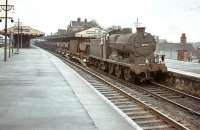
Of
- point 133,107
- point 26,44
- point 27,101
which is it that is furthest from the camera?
point 26,44

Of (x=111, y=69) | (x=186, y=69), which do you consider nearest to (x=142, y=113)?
(x=111, y=69)

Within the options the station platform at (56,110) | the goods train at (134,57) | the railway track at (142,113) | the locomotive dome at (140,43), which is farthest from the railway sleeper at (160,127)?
the locomotive dome at (140,43)

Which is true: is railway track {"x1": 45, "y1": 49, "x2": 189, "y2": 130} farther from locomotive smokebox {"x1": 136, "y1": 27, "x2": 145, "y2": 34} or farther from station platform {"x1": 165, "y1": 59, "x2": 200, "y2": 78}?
station platform {"x1": 165, "y1": 59, "x2": 200, "y2": 78}

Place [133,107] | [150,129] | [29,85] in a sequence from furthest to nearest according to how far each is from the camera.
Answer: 1. [29,85]
2. [133,107]
3. [150,129]

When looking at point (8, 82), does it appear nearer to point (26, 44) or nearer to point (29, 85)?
point (29, 85)

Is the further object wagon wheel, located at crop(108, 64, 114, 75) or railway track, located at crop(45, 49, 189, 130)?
wagon wheel, located at crop(108, 64, 114, 75)

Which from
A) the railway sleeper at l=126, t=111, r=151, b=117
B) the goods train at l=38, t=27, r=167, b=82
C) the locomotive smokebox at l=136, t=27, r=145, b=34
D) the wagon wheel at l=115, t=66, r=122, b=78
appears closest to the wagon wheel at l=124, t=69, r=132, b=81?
the goods train at l=38, t=27, r=167, b=82

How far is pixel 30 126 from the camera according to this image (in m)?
9.35

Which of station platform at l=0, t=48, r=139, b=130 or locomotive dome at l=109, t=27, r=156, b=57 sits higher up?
locomotive dome at l=109, t=27, r=156, b=57

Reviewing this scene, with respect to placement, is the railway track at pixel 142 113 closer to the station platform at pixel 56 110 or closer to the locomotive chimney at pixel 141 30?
the station platform at pixel 56 110

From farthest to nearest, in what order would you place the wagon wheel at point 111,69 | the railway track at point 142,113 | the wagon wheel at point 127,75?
1. the wagon wheel at point 111,69
2. the wagon wheel at point 127,75
3. the railway track at point 142,113

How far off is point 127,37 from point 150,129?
42.7ft

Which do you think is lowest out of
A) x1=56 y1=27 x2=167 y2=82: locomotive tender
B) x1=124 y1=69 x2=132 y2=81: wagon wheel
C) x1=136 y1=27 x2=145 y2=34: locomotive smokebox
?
x1=124 y1=69 x2=132 y2=81: wagon wheel

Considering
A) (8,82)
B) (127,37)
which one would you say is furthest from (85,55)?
(8,82)
